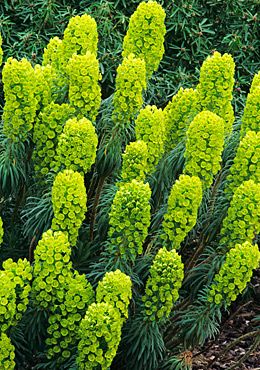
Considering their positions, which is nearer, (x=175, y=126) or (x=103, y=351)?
(x=103, y=351)

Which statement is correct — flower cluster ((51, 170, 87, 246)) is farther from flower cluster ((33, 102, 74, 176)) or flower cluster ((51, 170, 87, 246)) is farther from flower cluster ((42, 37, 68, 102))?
flower cluster ((42, 37, 68, 102))

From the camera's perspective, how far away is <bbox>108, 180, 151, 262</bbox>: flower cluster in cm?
358

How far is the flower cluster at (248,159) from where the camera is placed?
12.5 feet

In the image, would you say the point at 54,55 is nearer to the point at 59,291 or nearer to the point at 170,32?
the point at 59,291

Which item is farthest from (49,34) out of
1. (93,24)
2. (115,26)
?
(93,24)

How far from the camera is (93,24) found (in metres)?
4.26

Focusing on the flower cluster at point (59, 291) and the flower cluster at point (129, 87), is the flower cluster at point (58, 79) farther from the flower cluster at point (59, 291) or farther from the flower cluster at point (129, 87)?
the flower cluster at point (59, 291)

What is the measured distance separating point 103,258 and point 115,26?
308 cm

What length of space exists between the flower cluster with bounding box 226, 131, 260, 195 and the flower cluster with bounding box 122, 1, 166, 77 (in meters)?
0.80

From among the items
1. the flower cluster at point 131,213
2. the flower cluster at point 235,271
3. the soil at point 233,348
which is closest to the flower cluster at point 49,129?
the flower cluster at point 131,213

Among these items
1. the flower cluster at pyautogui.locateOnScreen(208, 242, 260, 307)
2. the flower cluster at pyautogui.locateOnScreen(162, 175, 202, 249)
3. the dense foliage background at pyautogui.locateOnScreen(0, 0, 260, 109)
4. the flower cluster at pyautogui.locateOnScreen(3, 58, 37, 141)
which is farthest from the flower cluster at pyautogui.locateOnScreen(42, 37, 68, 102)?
the dense foliage background at pyautogui.locateOnScreen(0, 0, 260, 109)

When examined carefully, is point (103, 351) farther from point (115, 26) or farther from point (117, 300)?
point (115, 26)

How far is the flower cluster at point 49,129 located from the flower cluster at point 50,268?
2.17ft

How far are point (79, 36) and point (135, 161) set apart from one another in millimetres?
861
